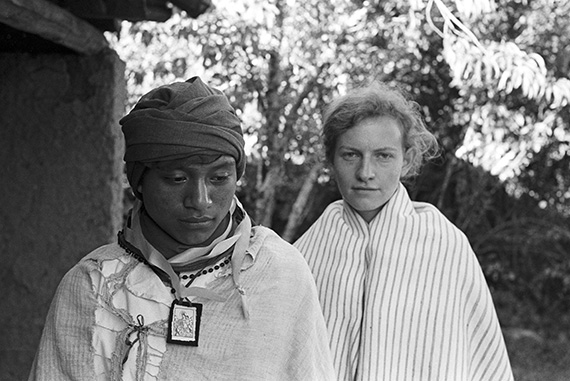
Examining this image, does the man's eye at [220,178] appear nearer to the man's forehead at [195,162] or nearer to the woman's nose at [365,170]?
the man's forehead at [195,162]

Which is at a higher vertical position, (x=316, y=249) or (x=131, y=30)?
(x=131, y=30)

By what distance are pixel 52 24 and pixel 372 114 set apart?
1.20 meters

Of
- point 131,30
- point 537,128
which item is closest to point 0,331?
point 131,30

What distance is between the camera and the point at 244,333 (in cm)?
239

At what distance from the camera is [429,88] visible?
7367 mm

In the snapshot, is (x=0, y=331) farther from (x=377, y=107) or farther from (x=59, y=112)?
(x=377, y=107)

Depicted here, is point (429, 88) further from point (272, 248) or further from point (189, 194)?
point (189, 194)

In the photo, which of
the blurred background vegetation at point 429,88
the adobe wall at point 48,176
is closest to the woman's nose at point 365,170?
the adobe wall at point 48,176

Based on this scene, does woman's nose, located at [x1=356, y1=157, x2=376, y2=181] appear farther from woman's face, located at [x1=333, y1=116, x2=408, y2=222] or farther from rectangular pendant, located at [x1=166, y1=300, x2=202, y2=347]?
rectangular pendant, located at [x1=166, y1=300, x2=202, y2=347]

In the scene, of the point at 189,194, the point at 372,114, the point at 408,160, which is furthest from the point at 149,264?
the point at 408,160

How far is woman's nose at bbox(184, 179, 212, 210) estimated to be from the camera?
2.32 m

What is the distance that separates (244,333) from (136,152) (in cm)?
49

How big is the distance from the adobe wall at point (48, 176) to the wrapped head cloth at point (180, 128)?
1.54 m

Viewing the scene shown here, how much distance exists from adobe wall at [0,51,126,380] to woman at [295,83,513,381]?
3.33 ft
